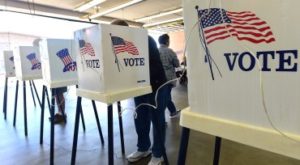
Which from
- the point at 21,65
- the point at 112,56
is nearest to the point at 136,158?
the point at 112,56

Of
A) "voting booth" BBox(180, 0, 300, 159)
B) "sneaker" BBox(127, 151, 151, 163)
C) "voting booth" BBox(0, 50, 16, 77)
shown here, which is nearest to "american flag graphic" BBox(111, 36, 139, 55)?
"voting booth" BBox(180, 0, 300, 159)

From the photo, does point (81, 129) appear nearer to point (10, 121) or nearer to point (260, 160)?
point (10, 121)

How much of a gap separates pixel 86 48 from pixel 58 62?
2.48 ft

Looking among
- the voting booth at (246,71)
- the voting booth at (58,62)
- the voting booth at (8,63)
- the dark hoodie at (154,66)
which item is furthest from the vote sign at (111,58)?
the voting booth at (8,63)

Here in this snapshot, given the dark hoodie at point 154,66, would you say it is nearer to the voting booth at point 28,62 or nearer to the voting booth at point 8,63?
the voting booth at point 28,62

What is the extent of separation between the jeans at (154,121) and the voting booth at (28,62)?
169cm

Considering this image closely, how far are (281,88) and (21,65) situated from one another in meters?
3.07

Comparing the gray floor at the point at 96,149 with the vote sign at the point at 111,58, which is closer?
the vote sign at the point at 111,58

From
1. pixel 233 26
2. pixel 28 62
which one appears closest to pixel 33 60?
pixel 28 62

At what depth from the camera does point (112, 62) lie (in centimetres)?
142

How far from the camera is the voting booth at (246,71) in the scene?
0.61 m

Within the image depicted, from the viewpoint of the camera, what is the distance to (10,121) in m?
3.75

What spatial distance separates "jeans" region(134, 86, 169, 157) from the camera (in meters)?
1.80

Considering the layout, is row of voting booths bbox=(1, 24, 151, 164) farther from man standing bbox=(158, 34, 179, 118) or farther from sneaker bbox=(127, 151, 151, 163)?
man standing bbox=(158, 34, 179, 118)
